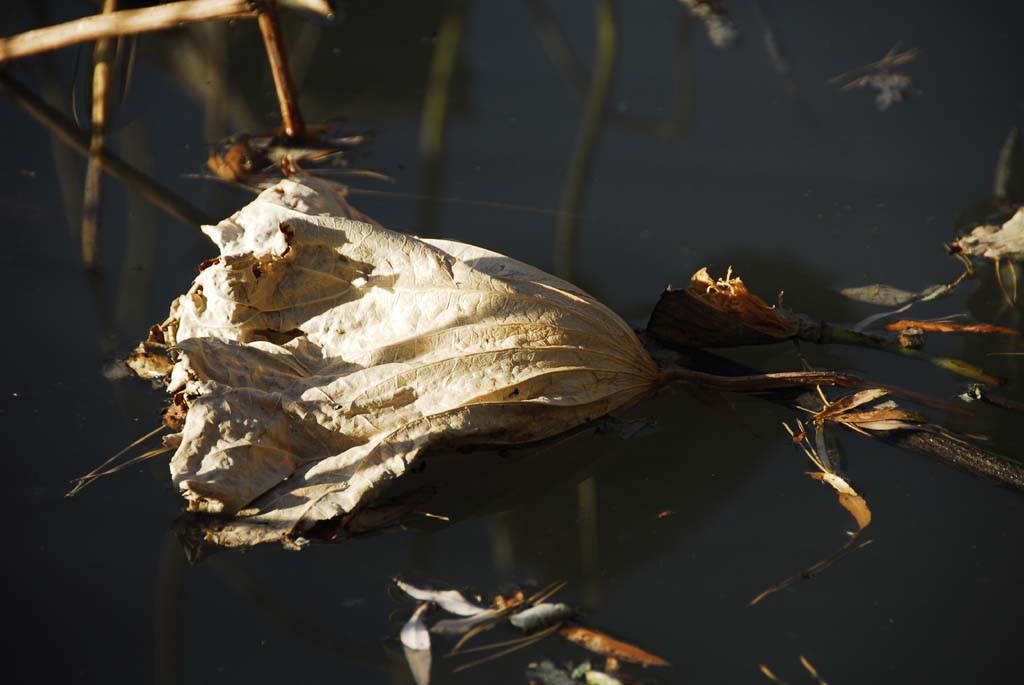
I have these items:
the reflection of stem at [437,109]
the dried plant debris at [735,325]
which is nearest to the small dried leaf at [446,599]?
the dried plant debris at [735,325]

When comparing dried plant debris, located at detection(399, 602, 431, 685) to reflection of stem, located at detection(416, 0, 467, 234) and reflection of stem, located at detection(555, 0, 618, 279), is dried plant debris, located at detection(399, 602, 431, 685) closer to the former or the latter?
reflection of stem, located at detection(555, 0, 618, 279)

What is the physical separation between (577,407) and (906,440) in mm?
457

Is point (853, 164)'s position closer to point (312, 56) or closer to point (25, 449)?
point (312, 56)

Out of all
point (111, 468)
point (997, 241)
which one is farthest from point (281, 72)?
point (997, 241)

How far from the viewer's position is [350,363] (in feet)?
4.41

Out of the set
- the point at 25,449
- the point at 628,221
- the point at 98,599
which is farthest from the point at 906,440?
the point at 25,449

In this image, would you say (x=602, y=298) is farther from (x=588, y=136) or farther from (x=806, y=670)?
(x=806, y=670)

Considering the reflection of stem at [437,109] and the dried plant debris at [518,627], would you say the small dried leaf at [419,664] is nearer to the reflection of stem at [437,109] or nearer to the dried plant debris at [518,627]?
the dried plant debris at [518,627]

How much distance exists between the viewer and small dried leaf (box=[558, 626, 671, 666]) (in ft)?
3.67

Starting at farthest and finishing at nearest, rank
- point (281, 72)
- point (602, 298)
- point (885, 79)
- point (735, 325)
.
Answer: point (885, 79) → point (281, 72) → point (602, 298) → point (735, 325)

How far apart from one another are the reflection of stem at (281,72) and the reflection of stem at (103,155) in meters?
0.28

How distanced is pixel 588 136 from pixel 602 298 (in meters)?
0.51

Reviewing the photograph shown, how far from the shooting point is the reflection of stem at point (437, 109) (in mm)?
1881

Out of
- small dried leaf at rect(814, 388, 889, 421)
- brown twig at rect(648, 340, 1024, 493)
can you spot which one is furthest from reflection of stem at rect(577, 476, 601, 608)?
small dried leaf at rect(814, 388, 889, 421)
